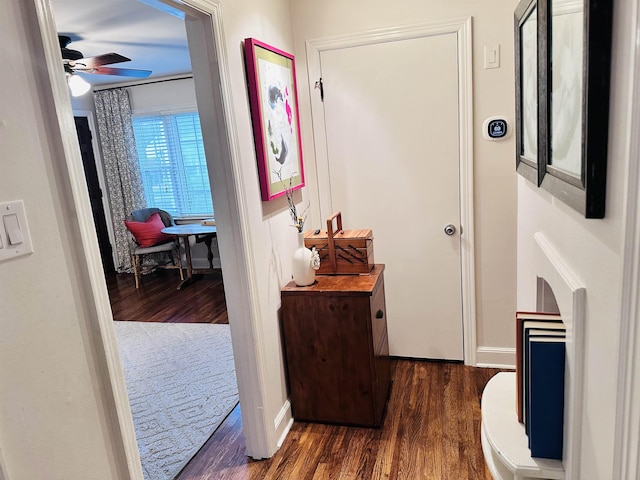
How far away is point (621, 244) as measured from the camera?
0.73 meters

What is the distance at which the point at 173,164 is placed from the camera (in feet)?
18.5

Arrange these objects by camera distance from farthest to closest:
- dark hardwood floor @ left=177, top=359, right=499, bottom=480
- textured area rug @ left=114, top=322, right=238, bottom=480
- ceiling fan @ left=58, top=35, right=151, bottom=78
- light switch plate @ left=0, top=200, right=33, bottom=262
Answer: ceiling fan @ left=58, top=35, right=151, bottom=78 → textured area rug @ left=114, top=322, right=238, bottom=480 → dark hardwood floor @ left=177, top=359, right=499, bottom=480 → light switch plate @ left=0, top=200, right=33, bottom=262

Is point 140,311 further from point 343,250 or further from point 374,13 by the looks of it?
point 374,13

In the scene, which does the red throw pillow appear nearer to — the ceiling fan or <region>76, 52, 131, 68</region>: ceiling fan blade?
the ceiling fan

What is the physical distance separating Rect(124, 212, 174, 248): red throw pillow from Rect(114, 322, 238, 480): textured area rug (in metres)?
1.35

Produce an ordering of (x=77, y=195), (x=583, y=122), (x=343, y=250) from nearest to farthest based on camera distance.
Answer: (x=583, y=122) < (x=77, y=195) < (x=343, y=250)

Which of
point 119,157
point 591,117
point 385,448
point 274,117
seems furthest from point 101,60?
point 591,117

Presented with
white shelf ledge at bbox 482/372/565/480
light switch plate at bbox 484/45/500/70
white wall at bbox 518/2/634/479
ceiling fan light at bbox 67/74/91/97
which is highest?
ceiling fan light at bbox 67/74/91/97

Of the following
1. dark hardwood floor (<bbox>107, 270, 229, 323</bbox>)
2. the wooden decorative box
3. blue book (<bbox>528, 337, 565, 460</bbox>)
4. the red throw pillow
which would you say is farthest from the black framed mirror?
the red throw pillow

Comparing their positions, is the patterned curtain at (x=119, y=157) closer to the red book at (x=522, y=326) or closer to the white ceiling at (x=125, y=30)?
the white ceiling at (x=125, y=30)


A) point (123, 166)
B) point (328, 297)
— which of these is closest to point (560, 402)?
point (328, 297)

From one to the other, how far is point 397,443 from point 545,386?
3.94 feet

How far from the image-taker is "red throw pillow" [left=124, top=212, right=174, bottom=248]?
5.22 m

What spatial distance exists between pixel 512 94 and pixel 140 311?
3820 millimetres
